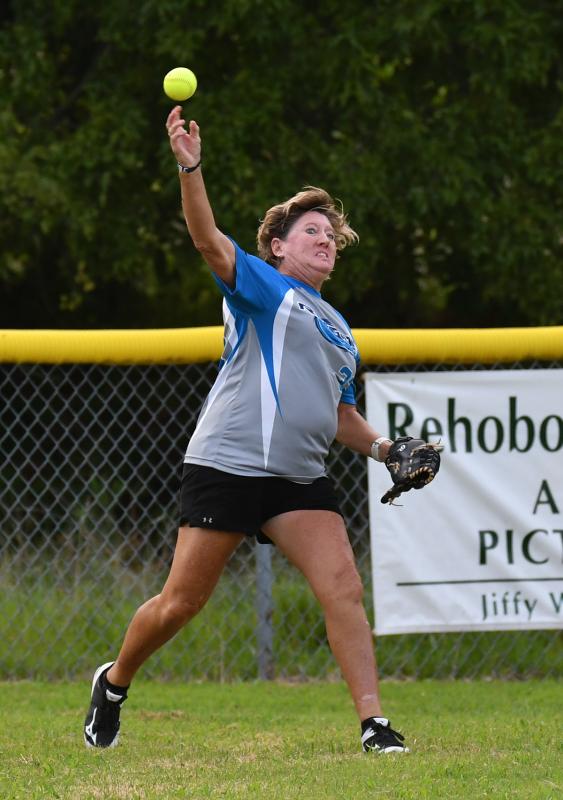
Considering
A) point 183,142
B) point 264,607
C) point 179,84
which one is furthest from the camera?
point 264,607

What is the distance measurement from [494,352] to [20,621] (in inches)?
102

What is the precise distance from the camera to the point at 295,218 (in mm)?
4227

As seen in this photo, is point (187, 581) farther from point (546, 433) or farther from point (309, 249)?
point (546, 433)

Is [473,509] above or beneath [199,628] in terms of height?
above

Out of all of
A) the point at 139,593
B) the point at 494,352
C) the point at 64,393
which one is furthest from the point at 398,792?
the point at 64,393

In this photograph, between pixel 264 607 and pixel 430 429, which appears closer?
pixel 430 429

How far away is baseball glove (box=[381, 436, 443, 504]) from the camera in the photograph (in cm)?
417

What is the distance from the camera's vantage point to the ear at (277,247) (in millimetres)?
4246

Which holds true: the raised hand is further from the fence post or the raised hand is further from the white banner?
the fence post

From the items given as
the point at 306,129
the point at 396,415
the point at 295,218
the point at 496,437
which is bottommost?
the point at 496,437

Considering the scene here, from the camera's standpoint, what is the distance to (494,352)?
579 cm

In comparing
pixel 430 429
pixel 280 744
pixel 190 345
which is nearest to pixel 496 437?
pixel 430 429

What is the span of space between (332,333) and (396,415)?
1.63m

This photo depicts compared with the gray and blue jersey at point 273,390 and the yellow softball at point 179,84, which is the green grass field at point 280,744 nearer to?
the gray and blue jersey at point 273,390
